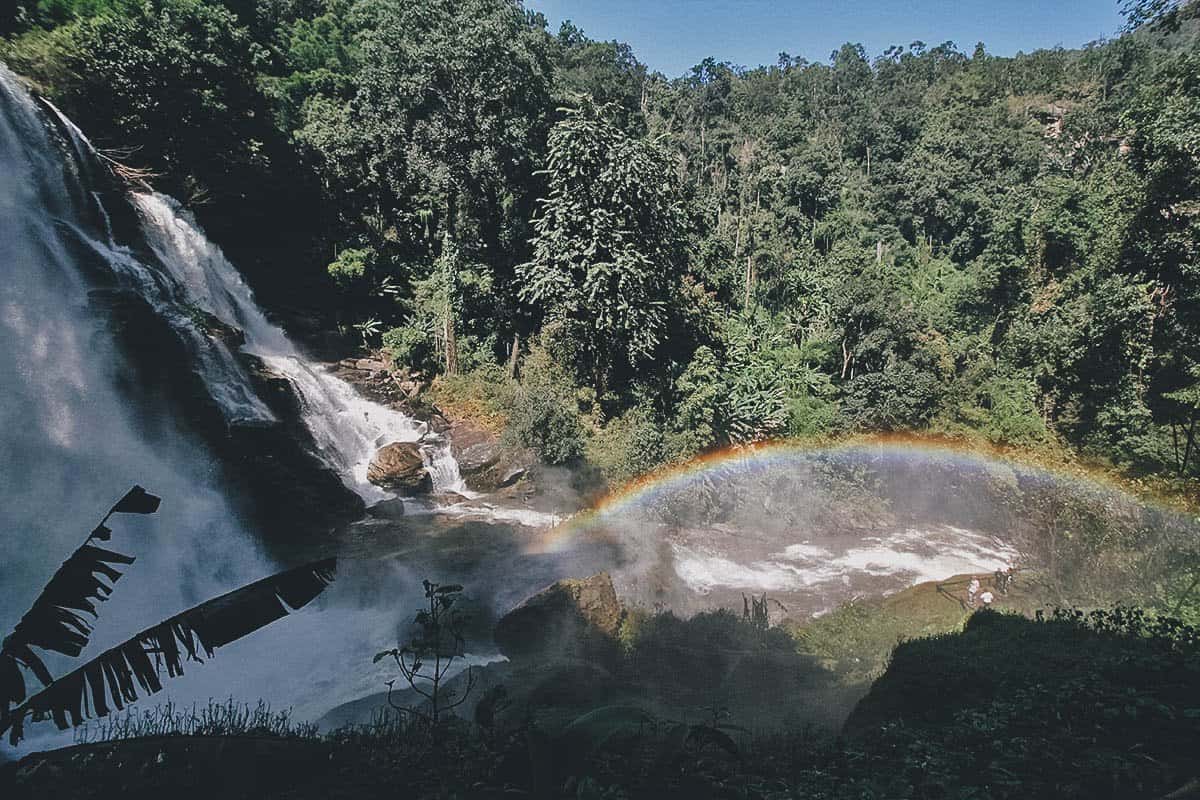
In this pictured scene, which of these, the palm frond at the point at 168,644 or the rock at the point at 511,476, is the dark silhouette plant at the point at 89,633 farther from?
the rock at the point at 511,476

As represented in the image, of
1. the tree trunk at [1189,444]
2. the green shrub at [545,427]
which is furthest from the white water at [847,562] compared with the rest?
the tree trunk at [1189,444]

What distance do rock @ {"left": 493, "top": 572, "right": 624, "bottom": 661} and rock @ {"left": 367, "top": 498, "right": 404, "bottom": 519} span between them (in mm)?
5587

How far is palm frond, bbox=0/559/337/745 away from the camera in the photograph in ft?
12.2

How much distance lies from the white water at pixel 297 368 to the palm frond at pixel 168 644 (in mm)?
13945

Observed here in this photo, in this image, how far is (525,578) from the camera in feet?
48.9

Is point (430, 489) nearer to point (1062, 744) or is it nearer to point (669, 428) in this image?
point (669, 428)

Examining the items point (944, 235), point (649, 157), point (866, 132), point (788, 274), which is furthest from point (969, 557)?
point (866, 132)

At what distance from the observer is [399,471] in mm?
18297

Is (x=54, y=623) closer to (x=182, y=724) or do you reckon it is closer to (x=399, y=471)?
(x=182, y=724)

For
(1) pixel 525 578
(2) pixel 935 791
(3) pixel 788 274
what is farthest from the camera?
(3) pixel 788 274

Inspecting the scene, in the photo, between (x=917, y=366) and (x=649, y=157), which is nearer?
(x=649, y=157)

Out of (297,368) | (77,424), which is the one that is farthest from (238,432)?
(297,368)

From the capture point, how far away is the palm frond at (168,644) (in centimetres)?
372

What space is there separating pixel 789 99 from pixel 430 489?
206 feet
